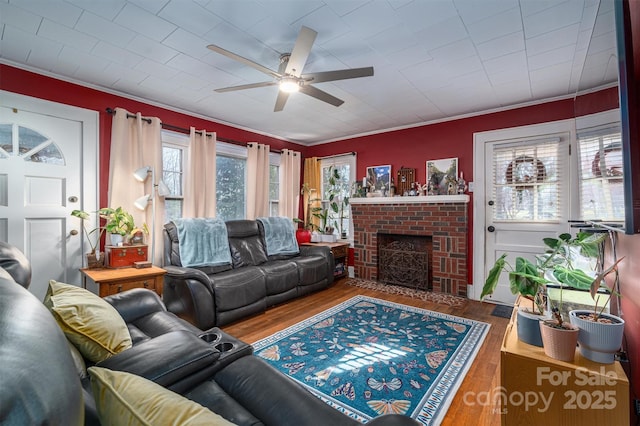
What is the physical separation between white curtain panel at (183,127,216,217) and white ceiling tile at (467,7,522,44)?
3.15m

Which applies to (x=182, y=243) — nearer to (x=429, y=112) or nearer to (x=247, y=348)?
(x=247, y=348)

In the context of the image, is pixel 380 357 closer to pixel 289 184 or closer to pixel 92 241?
pixel 92 241

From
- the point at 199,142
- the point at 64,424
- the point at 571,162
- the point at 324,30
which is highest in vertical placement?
the point at 324,30

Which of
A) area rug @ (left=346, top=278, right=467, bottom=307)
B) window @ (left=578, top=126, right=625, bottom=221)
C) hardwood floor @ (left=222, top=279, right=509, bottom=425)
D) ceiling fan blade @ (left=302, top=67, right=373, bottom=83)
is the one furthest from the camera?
area rug @ (left=346, top=278, right=467, bottom=307)

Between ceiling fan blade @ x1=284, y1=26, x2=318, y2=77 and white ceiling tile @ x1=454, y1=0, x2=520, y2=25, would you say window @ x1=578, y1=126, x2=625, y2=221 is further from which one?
ceiling fan blade @ x1=284, y1=26, x2=318, y2=77

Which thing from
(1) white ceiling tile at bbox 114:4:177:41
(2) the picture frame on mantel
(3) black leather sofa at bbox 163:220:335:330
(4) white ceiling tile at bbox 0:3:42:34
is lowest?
(3) black leather sofa at bbox 163:220:335:330

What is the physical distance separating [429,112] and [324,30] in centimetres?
222

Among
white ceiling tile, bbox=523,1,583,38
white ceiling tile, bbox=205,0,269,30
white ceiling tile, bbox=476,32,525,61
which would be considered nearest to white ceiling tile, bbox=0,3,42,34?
white ceiling tile, bbox=205,0,269,30

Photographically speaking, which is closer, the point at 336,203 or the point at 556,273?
the point at 556,273

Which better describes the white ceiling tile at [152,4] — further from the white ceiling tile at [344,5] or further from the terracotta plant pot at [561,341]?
the terracotta plant pot at [561,341]

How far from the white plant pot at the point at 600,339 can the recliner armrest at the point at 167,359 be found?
150 cm

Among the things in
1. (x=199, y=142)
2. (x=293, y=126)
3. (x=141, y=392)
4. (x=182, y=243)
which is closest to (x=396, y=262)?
(x=293, y=126)

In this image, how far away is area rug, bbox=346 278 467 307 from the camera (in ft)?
11.8

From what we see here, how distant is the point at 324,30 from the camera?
2.01m
